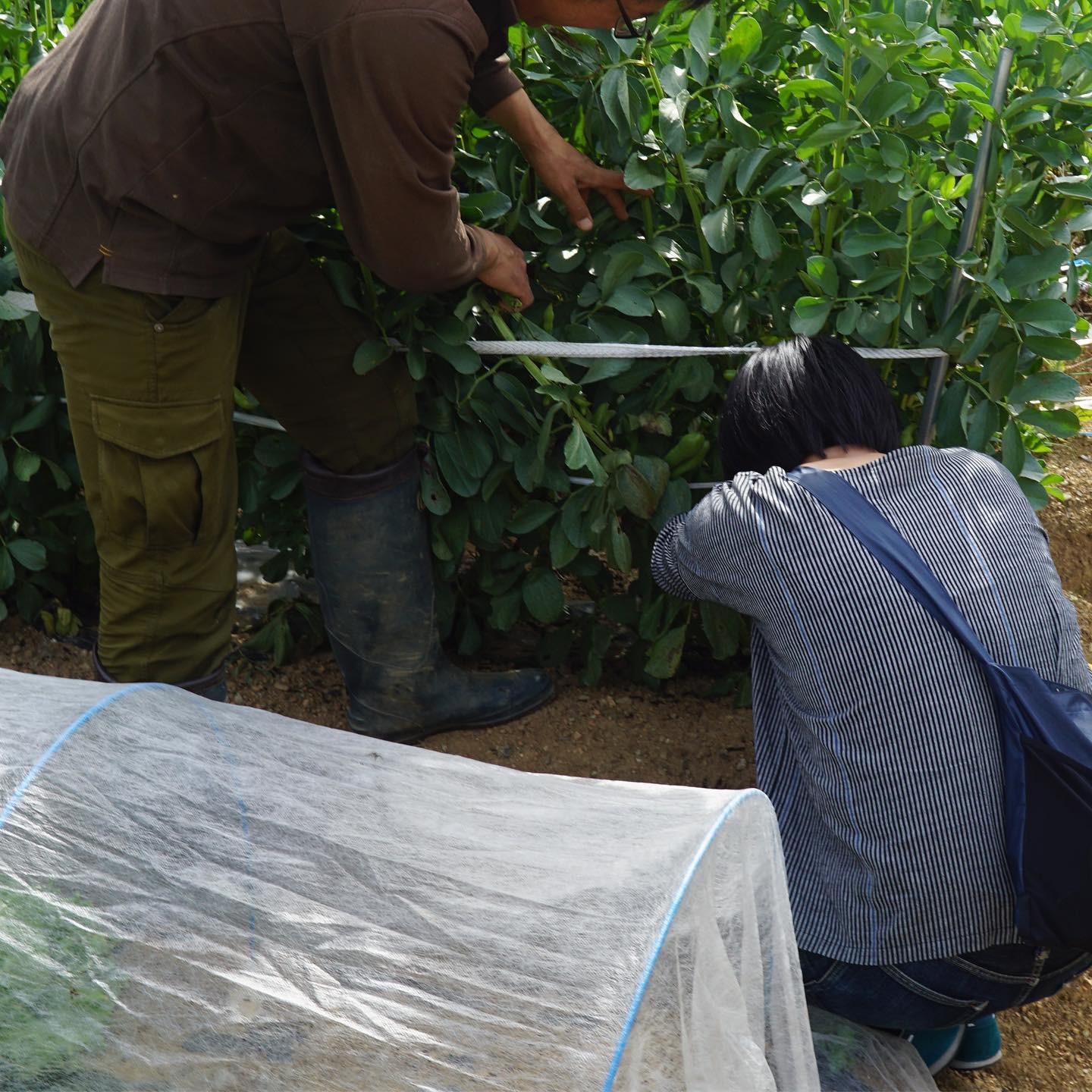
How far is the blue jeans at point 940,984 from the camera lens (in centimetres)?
154

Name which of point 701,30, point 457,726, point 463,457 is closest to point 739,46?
point 701,30

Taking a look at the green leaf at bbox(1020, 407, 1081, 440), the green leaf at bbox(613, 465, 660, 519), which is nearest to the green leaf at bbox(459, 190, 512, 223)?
the green leaf at bbox(613, 465, 660, 519)

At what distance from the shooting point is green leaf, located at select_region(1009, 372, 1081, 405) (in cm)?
202

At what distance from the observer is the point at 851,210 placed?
2045 mm

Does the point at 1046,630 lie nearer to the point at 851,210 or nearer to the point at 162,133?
the point at 851,210

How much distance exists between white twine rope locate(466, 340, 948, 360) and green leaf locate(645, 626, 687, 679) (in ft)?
1.73

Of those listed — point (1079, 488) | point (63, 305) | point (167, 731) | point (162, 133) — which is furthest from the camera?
point (1079, 488)

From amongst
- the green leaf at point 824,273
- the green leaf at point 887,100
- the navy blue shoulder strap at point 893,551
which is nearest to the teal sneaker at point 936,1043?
the navy blue shoulder strap at point 893,551

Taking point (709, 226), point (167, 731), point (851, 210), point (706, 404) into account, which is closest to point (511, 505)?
point (706, 404)

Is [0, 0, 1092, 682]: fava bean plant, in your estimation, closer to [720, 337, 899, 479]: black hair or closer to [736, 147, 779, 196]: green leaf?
[736, 147, 779, 196]: green leaf

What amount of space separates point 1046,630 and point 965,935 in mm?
392

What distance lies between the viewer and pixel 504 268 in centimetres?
205

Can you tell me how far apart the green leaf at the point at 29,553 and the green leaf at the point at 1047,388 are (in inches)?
77.4

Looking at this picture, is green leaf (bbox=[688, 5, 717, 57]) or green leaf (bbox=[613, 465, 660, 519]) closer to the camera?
green leaf (bbox=[688, 5, 717, 57])
